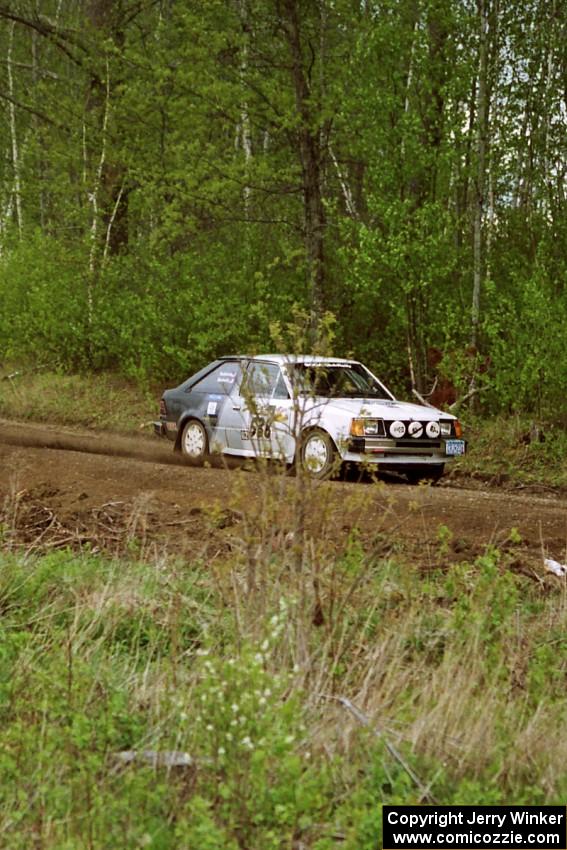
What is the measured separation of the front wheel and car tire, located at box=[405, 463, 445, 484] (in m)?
2.74

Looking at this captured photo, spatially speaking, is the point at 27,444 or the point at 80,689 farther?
the point at 27,444

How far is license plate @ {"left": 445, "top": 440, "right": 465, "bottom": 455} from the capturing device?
13219mm

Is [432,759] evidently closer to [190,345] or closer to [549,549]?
[549,549]

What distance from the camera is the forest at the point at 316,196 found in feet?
54.0

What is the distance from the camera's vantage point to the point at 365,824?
3.98 meters

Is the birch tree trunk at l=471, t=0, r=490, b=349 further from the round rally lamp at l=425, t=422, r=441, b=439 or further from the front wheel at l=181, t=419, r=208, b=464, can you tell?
the front wheel at l=181, t=419, r=208, b=464

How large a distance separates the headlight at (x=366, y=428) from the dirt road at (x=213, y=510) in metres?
0.68

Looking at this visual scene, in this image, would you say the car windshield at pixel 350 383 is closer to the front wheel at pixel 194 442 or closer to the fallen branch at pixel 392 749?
the front wheel at pixel 194 442

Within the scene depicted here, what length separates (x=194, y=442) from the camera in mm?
15047

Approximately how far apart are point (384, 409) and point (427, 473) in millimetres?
1094

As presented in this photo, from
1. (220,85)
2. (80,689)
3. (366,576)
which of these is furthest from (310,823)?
(220,85)

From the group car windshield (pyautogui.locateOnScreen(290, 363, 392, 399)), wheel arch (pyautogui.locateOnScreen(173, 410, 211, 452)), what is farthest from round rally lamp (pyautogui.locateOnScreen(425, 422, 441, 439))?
wheel arch (pyautogui.locateOnScreen(173, 410, 211, 452))

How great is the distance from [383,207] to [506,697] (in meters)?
12.1

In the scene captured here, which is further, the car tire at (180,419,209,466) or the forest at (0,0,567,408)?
the forest at (0,0,567,408)
